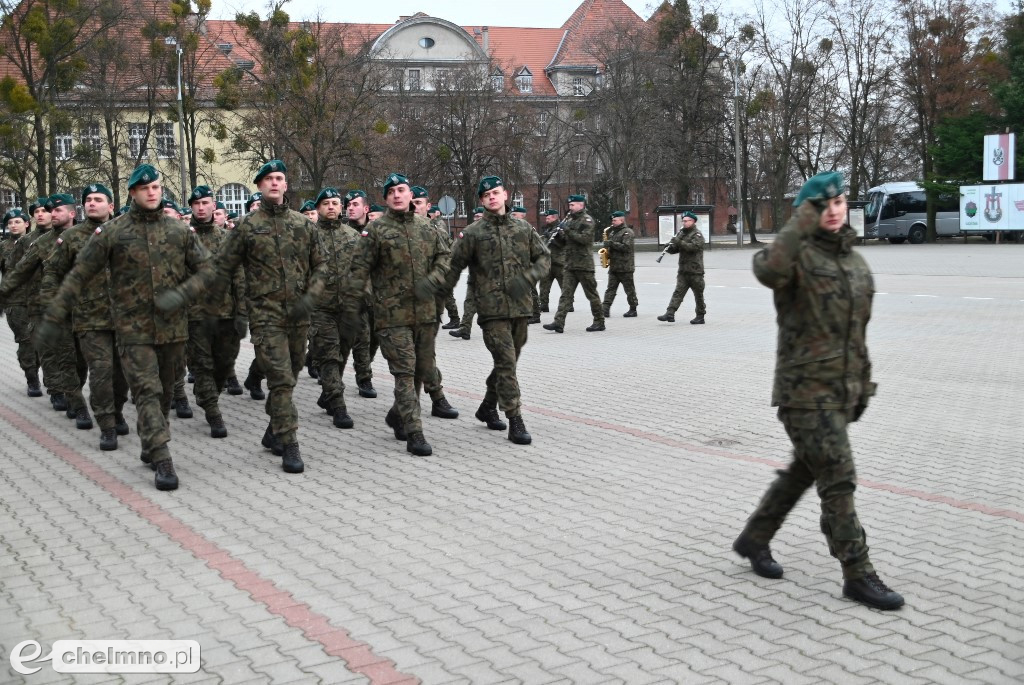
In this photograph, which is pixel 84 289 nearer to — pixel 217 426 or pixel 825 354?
pixel 217 426

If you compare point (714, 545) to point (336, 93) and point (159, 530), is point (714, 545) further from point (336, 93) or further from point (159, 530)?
point (336, 93)

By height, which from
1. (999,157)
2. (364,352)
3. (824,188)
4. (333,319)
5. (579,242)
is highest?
(999,157)

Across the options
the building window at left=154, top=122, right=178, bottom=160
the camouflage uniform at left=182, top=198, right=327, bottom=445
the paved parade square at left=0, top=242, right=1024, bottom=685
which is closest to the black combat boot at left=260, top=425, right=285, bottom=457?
the paved parade square at left=0, top=242, right=1024, bottom=685

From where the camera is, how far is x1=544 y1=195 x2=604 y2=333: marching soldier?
1731 centimetres

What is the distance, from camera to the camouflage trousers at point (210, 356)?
973cm

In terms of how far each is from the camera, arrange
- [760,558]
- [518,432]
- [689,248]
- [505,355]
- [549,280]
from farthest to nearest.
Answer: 1. [549,280]
2. [689,248]
3. [518,432]
4. [505,355]
5. [760,558]

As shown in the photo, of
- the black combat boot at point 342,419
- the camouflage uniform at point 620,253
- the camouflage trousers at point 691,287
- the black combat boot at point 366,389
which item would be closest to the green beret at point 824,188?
the black combat boot at point 342,419

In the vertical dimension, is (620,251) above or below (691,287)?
above

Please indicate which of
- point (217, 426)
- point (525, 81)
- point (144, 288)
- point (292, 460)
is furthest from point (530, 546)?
point (525, 81)

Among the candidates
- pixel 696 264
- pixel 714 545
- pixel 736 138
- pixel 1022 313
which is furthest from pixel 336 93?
pixel 714 545

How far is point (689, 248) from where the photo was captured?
1784cm

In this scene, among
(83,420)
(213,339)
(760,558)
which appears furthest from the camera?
(213,339)

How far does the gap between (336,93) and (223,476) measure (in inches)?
1232

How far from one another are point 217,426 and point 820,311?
233 inches
